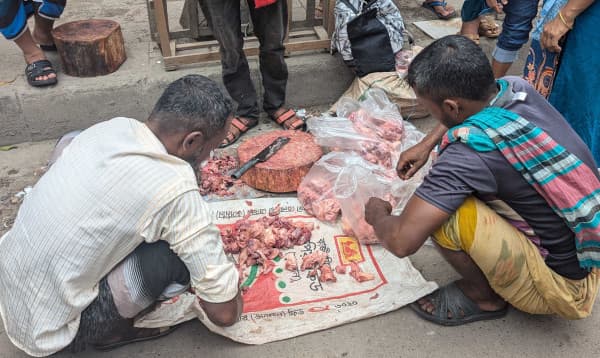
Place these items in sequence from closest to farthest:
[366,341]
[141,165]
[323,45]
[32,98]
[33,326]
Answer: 1. [141,165]
2. [33,326]
3. [366,341]
4. [32,98]
5. [323,45]

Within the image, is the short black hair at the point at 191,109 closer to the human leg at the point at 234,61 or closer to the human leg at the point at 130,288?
the human leg at the point at 130,288

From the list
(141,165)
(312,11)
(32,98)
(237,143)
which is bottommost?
(237,143)

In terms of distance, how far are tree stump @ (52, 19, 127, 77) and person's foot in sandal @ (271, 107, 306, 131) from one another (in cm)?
139

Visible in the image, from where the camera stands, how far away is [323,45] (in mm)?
4270

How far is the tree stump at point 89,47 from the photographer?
3.80 m

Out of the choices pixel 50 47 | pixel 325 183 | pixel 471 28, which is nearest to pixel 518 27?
pixel 471 28

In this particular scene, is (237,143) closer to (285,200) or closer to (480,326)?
(285,200)

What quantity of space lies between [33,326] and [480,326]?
1.95 meters

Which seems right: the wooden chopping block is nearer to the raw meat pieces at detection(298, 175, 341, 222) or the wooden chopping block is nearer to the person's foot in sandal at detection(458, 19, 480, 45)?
the raw meat pieces at detection(298, 175, 341, 222)

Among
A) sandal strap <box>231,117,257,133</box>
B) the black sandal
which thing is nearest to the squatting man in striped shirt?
sandal strap <box>231,117,257,133</box>

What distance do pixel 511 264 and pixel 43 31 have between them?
4.05m

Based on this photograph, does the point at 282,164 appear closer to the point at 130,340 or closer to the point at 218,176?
the point at 218,176

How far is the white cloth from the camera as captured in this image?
168 centimetres

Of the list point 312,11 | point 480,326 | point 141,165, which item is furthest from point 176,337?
point 312,11
